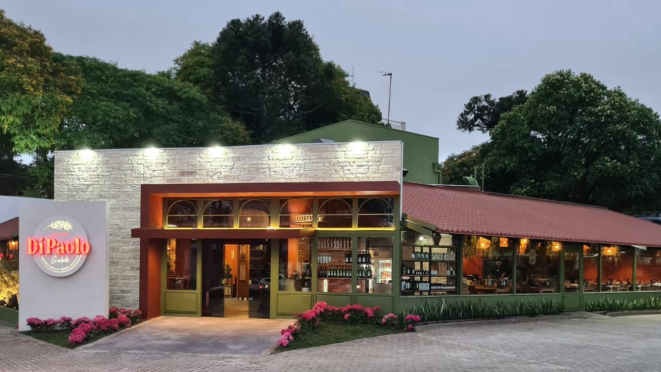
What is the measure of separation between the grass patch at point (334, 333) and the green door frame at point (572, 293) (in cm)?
688

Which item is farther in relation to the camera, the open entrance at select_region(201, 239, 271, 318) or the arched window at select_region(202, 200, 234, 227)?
the arched window at select_region(202, 200, 234, 227)

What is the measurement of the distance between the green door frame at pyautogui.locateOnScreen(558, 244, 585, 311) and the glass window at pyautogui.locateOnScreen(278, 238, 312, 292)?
807 cm

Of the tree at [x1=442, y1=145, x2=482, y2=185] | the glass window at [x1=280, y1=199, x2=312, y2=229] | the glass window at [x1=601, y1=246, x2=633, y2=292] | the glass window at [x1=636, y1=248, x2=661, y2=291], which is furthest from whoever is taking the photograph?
the tree at [x1=442, y1=145, x2=482, y2=185]

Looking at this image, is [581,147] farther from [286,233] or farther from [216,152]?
[216,152]

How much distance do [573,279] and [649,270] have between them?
15.8 feet

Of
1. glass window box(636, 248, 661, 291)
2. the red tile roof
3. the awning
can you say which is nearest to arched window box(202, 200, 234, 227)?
the red tile roof

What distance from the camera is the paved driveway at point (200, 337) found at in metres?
12.4

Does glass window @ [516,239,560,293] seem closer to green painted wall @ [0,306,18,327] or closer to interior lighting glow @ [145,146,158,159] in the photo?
interior lighting glow @ [145,146,158,159]

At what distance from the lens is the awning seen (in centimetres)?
1770

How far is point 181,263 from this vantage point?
1648 cm

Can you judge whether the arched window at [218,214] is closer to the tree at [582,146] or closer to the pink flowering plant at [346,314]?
the pink flowering plant at [346,314]

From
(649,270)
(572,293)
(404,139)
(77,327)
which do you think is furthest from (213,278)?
(649,270)

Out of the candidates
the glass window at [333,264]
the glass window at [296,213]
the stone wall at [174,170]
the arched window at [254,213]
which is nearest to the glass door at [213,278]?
the arched window at [254,213]

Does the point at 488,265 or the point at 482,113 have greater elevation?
the point at 482,113
